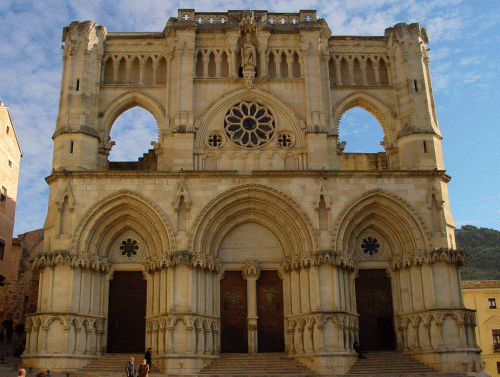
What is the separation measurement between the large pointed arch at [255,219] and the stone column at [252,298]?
1.34 m

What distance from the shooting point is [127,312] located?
21.4 meters

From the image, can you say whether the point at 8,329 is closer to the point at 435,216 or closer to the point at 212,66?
the point at 212,66

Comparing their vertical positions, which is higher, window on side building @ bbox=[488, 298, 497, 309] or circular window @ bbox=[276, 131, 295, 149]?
circular window @ bbox=[276, 131, 295, 149]

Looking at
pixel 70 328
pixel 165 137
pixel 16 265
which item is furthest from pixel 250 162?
pixel 16 265

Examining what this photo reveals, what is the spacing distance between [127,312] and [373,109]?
43.3 feet

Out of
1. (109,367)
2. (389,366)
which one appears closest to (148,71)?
(109,367)

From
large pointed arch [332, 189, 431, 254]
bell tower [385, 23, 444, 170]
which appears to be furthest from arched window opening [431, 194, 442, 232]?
bell tower [385, 23, 444, 170]

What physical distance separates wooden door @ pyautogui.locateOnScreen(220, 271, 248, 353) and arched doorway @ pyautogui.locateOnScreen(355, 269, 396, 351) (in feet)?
14.4

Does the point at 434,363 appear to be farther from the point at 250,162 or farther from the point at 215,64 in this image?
the point at 215,64

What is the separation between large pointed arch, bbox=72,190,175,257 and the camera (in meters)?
20.9

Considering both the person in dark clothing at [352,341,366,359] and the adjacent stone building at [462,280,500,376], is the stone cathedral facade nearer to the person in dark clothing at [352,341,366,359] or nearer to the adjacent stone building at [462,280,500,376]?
the person in dark clothing at [352,341,366,359]

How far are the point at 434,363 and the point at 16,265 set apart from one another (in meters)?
20.7

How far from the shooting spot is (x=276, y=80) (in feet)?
78.6

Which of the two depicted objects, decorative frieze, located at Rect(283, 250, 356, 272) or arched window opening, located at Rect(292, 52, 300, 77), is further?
arched window opening, located at Rect(292, 52, 300, 77)
